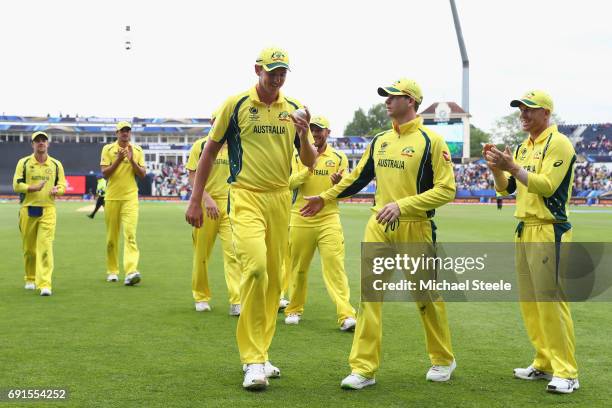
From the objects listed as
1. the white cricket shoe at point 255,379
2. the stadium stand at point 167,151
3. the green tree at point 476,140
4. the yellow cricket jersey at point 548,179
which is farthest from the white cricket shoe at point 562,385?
the green tree at point 476,140

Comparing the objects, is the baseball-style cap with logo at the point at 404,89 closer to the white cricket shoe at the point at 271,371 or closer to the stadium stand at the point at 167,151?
the white cricket shoe at the point at 271,371

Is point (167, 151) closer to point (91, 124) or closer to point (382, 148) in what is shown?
point (91, 124)

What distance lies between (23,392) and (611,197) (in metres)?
59.7

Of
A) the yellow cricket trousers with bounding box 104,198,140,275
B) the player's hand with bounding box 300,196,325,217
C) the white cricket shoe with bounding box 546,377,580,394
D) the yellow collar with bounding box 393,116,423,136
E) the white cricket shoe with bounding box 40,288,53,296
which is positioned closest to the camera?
the white cricket shoe with bounding box 546,377,580,394

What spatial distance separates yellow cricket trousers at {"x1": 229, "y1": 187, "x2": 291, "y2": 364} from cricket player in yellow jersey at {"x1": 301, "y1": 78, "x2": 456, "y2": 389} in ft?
2.43

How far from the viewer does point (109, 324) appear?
8.26 meters

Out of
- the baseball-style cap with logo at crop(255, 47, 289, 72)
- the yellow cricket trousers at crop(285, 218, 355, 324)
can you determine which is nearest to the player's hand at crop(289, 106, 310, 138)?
the baseball-style cap with logo at crop(255, 47, 289, 72)

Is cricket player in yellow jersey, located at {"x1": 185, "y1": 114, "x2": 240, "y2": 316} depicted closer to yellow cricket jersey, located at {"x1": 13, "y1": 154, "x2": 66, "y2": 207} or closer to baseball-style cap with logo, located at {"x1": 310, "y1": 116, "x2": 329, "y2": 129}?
baseball-style cap with logo, located at {"x1": 310, "y1": 116, "x2": 329, "y2": 129}

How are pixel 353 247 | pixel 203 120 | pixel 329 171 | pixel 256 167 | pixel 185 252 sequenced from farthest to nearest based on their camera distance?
1. pixel 203 120
2. pixel 353 247
3. pixel 185 252
4. pixel 329 171
5. pixel 256 167

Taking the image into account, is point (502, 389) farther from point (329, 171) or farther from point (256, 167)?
point (329, 171)

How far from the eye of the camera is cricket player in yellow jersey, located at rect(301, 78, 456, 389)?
5898 mm

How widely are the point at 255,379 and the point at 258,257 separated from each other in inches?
37.7

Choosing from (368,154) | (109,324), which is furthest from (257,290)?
(109,324)

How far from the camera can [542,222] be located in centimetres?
607
